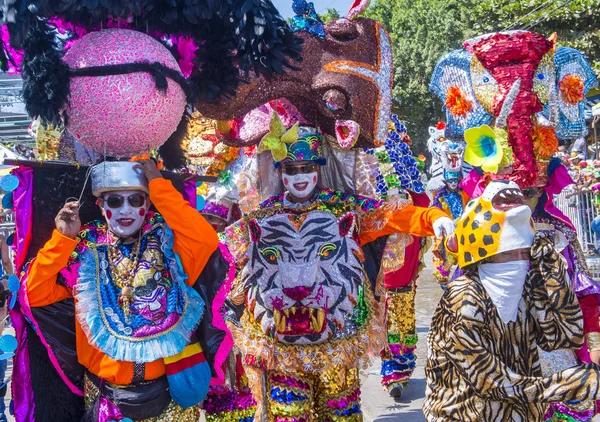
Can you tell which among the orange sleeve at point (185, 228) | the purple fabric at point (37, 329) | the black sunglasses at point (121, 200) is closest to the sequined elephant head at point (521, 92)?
the orange sleeve at point (185, 228)

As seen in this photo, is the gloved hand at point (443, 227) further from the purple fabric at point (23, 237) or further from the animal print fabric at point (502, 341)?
the purple fabric at point (23, 237)

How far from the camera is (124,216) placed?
3.13m

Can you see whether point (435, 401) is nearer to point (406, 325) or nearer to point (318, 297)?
point (318, 297)

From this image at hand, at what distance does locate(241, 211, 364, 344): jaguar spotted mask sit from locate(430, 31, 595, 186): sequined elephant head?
41.7 inches

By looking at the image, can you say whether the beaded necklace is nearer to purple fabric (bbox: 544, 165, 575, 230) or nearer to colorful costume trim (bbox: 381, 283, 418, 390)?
purple fabric (bbox: 544, 165, 575, 230)

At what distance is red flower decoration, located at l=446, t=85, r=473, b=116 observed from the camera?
168 inches


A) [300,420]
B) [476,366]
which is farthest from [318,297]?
[476,366]

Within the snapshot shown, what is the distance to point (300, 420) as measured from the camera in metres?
3.92

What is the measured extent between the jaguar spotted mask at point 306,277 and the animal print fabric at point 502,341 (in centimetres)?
84

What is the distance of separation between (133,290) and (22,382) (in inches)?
28.0

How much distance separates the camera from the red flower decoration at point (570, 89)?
4238 millimetres

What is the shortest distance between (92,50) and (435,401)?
7.70 ft

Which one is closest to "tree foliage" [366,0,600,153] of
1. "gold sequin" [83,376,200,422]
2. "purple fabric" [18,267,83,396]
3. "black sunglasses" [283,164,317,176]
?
"black sunglasses" [283,164,317,176]

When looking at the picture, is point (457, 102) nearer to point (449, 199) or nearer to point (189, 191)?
point (189, 191)
